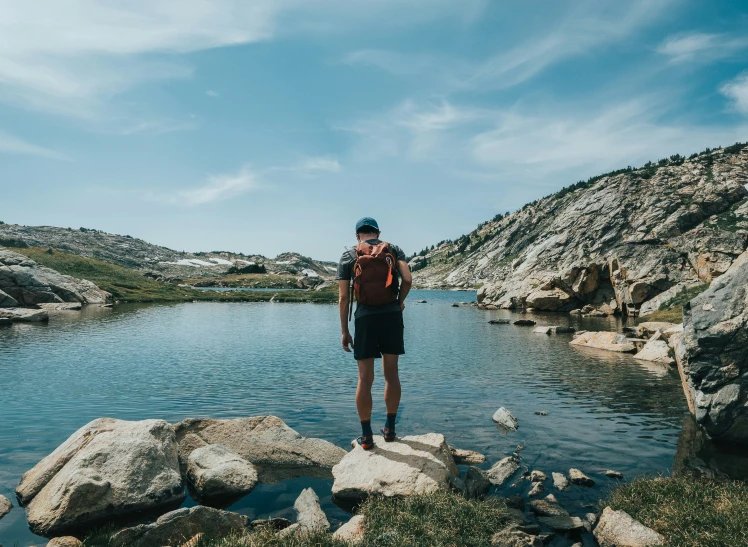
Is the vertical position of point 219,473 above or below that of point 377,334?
below

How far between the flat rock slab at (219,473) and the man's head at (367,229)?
5.44 metres

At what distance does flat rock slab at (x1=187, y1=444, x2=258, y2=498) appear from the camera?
8.62 metres

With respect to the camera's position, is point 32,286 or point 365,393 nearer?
point 365,393

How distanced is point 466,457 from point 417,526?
4.35 m

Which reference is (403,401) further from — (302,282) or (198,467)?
(302,282)

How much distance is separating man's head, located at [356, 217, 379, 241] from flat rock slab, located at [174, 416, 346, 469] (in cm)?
519

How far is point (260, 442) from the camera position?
10805 millimetres

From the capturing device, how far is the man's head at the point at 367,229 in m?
9.59

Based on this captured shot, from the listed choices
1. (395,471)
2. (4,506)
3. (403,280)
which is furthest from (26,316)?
(395,471)

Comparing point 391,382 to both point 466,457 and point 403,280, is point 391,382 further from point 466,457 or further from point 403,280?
point 466,457

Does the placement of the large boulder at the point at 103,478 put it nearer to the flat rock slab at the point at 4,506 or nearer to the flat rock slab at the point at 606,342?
the flat rock slab at the point at 4,506

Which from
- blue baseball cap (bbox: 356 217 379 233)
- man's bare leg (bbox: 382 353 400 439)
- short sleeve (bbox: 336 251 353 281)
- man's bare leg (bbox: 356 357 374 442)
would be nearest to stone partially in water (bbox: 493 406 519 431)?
man's bare leg (bbox: 382 353 400 439)

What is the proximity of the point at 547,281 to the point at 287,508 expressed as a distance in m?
72.5

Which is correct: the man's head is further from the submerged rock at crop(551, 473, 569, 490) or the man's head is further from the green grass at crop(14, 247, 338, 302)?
the green grass at crop(14, 247, 338, 302)
